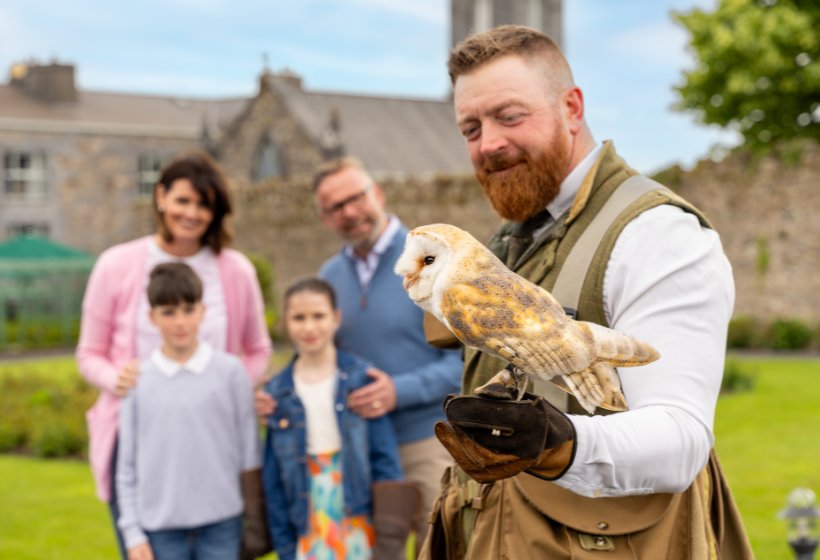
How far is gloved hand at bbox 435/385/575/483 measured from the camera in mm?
1928

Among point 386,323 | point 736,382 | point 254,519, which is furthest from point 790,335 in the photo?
point 254,519

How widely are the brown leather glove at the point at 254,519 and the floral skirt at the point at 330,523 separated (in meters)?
0.17

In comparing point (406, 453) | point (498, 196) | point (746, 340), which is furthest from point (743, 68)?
point (498, 196)

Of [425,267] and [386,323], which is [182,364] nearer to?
[386,323]

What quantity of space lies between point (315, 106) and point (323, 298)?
83.9 ft

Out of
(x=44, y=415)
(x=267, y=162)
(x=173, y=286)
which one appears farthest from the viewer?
(x=267, y=162)

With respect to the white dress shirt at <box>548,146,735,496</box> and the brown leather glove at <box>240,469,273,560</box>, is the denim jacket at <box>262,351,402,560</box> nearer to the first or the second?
the brown leather glove at <box>240,469,273,560</box>

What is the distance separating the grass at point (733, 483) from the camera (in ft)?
23.9

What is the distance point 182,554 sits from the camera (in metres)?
4.25

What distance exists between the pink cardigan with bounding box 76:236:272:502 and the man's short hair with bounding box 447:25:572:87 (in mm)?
2477

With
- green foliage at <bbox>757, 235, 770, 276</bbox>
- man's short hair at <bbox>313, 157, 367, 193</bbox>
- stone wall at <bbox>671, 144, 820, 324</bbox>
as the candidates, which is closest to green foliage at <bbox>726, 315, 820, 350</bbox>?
stone wall at <bbox>671, 144, 820, 324</bbox>

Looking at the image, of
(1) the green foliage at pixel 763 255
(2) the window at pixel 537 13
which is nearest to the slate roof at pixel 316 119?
(2) the window at pixel 537 13

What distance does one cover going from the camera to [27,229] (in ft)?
116

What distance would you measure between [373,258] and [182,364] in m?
1.00
